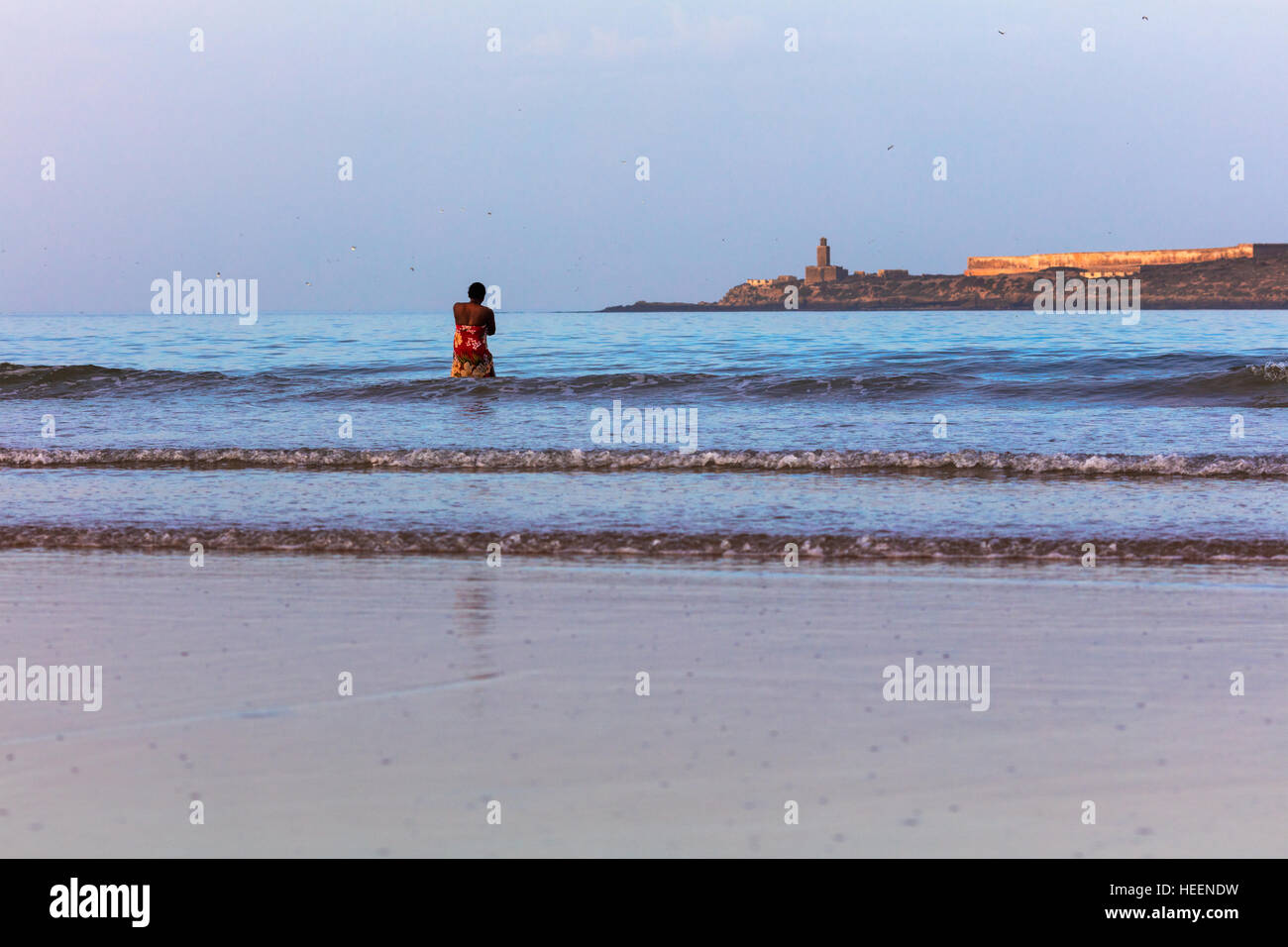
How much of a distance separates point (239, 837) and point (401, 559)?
14.6 feet

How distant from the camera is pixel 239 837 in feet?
10.9

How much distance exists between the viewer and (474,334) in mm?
19656

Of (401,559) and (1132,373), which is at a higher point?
(1132,373)

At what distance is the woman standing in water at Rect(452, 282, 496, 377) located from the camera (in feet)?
61.6

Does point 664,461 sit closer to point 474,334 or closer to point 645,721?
point 645,721

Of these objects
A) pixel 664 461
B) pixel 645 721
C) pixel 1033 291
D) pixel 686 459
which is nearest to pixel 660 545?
pixel 645 721

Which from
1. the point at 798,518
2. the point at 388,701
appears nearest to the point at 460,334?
the point at 798,518

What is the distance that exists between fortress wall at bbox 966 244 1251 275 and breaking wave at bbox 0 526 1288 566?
106060mm

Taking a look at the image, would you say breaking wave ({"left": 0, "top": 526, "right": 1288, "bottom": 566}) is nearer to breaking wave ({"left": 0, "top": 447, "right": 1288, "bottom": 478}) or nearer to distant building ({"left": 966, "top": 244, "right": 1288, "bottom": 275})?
breaking wave ({"left": 0, "top": 447, "right": 1288, "bottom": 478})

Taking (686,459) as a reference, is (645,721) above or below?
below

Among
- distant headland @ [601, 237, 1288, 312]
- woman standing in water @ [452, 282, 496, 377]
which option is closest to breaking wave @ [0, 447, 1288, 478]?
woman standing in water @ [452, 282, 496, 377]

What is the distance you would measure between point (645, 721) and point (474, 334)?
15.9 meters
